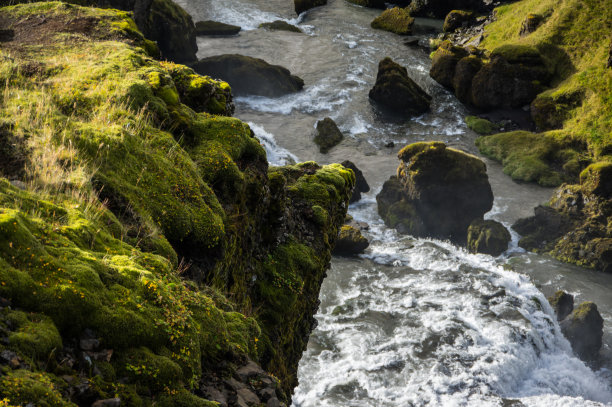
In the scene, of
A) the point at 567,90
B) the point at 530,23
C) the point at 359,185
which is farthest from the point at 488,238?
the point at 530,23

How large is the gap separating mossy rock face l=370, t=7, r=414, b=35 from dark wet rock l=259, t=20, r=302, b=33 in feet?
31.0

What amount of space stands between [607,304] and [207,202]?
22.8 meters

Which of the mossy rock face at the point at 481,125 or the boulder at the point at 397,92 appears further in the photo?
the boulder at the point at 397,92

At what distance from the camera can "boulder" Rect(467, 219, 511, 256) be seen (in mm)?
27656

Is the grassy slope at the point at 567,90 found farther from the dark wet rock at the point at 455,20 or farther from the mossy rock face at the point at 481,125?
the dark wet rock at the point at 455,20

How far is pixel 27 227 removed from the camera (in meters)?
5.18

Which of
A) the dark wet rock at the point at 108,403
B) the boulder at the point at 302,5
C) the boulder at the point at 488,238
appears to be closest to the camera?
the dark wet rock at the point at 108,403

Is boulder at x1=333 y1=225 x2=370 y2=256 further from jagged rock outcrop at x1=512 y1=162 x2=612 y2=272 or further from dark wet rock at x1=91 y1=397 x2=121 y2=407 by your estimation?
dark wet rock at x1=91 y1=397 x2=121 y2=407

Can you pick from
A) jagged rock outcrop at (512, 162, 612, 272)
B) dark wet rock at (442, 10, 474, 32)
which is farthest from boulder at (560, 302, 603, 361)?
dark wet rock at (442, 10, 474, 32)

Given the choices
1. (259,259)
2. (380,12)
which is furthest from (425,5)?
(259,259)

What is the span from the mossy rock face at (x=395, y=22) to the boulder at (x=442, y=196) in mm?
32381

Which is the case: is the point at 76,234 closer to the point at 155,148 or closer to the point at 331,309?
the point at 155,148

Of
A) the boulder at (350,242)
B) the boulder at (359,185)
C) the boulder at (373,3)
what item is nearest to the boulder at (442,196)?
the boulder at (359,185)

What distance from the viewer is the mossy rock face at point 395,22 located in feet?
190
